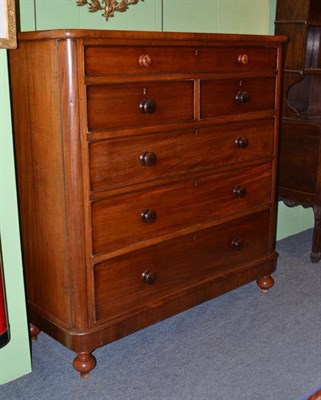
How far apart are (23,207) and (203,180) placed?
2.55 feet

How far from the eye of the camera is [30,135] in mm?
2158

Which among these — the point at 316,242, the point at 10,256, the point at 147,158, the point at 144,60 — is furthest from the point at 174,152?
the point at 316,242

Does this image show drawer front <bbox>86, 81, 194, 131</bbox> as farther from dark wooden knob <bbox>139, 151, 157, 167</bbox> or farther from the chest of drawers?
dark wooden knob <bbox>139, 151, 157, 167</bbox>

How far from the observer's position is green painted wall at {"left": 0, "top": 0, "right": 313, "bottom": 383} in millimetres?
2078

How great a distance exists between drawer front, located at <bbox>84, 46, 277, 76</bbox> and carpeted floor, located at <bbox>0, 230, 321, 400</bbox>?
1189 millimetres

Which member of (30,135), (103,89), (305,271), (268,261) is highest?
(103,89)

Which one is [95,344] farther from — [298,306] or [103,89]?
[298,306]

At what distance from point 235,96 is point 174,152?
1.42 feet

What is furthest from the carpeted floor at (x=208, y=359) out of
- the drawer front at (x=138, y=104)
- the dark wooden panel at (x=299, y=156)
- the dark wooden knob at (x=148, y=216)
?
the drawer front at (x=138, y=104)

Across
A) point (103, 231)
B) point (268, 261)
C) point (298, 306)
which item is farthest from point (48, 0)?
point (298, 306)

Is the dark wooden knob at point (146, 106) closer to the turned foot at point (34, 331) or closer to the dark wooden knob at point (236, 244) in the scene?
the dark wooden knob at point (236, 244)

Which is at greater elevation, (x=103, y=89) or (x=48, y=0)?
(x=48, y=0)

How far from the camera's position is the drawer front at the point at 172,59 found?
2.00m

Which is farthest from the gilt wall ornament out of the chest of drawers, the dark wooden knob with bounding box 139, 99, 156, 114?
the dark wooden knob with bounding box 139, 99, 156, 114
